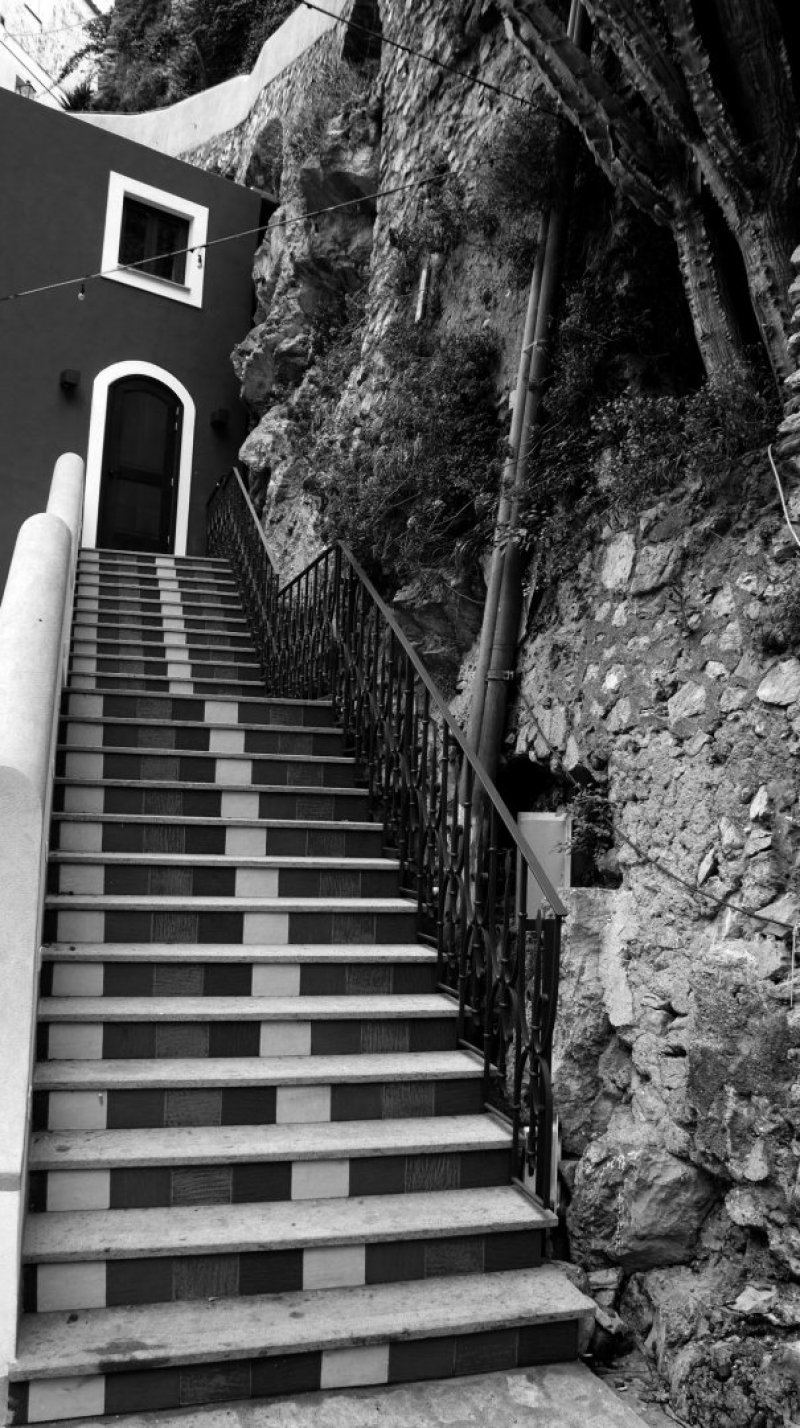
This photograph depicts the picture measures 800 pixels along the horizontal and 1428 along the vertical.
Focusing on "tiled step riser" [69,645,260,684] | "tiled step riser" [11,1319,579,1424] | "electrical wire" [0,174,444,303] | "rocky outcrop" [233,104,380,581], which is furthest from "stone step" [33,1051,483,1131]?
"electrical wire" [0,174,444,303]

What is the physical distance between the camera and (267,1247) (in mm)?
2795

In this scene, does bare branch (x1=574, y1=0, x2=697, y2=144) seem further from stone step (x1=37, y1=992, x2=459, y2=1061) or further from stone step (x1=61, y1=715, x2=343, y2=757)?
stone step (x1=37, y1=992, x2=459, y2=1061)

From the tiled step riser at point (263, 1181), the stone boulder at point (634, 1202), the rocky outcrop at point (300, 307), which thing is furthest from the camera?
the rocky outcrop at point (300, 307)

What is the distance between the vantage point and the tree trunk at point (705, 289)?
13.1 ft

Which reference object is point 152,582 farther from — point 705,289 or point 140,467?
point 705,289

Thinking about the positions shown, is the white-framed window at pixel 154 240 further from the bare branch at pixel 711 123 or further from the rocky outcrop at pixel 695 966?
the rocky outcrop at pixel 695 966

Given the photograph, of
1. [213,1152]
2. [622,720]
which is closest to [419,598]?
[622,720]

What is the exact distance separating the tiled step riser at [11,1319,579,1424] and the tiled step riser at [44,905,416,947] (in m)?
1.55

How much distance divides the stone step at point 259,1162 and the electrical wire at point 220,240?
6.63 m

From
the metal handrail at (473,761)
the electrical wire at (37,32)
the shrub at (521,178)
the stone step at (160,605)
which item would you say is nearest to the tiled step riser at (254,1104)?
the metal handrail at (473,761)

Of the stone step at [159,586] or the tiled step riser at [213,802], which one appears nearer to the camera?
the tiled step riser at [213,802]

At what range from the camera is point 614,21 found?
150 inches

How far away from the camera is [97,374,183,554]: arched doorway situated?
35.2ft

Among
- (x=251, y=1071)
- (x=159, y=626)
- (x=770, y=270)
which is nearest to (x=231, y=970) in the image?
(x=251, y=1071)
